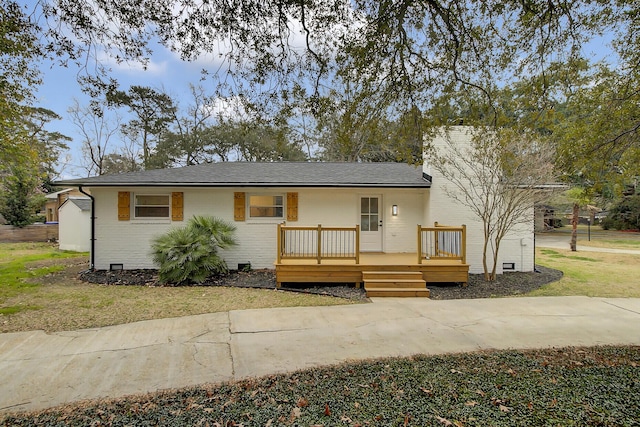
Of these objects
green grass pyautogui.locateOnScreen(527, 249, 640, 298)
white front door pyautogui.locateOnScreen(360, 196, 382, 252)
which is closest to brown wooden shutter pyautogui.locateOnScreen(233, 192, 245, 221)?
white front door pyautogui.locateOnScreen(360, 196, 382, 252)

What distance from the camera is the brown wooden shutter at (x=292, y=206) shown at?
9.46 m

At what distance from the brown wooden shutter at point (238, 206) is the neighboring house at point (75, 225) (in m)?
7.44

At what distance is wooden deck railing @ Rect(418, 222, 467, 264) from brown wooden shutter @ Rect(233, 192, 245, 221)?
4.82 meters

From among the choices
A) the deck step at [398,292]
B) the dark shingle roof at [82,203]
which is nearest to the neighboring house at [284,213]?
the deck step at [398,292]

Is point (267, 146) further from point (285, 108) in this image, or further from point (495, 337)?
point (495, 337)

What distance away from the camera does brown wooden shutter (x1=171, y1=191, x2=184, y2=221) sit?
9.27 metres

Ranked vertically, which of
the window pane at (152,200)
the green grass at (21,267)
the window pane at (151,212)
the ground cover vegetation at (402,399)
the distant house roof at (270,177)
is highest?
the distant house roof at (270,177)

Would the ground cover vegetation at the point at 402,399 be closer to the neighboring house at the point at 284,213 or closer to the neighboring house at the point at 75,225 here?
the neighboring house at the point at 284,213

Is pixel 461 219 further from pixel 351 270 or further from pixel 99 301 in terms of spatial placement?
pixel 99 301

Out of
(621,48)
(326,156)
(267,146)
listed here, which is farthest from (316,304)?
(326,156)

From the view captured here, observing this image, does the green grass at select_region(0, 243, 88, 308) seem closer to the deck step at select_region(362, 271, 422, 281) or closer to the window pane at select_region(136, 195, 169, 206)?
the window pane at select_region(136, 195, 169, 206)

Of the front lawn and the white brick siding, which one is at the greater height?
the white brick siding

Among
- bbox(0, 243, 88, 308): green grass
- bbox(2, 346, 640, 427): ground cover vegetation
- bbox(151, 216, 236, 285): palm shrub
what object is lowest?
bbox(2, 346, 640, 427): ground cover vegetation

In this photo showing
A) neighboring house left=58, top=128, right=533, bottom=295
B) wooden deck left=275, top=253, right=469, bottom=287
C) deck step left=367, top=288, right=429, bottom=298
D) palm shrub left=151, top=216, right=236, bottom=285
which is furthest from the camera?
neighboring house left=58, top=128, right=533, bottom=295
